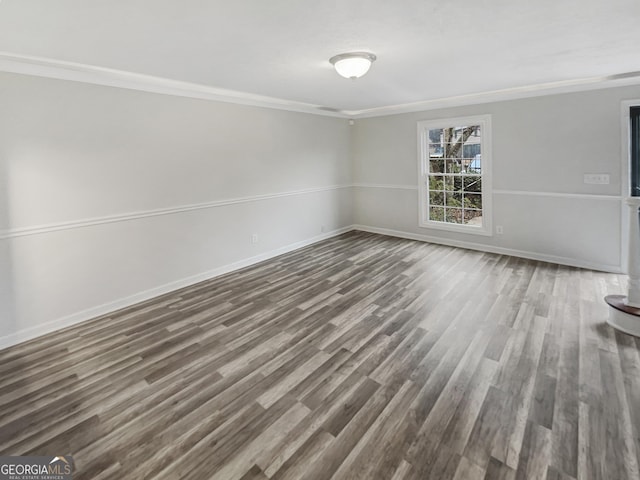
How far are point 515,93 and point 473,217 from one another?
1.93 meters

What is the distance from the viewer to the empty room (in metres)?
1.92

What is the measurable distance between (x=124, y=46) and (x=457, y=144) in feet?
16.0

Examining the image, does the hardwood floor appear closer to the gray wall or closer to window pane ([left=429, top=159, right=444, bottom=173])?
the gray wall

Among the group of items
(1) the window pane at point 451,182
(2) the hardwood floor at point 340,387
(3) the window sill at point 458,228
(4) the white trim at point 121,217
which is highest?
(1) the window pane at point 451,182

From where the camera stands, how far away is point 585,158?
436 centimetres

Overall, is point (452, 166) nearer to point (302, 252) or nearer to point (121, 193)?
point (302, 252)

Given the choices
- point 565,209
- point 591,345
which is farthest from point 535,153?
point 591,345

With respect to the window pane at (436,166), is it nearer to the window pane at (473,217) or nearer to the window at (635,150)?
the window pane at (473,217)

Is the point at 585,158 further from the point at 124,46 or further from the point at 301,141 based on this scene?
the point at 124,46

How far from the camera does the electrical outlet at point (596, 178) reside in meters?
4.25

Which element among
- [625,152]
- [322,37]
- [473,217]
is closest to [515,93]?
[625,152]

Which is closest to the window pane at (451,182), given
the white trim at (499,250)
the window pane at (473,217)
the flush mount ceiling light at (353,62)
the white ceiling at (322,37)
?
the window pane at (473,217)

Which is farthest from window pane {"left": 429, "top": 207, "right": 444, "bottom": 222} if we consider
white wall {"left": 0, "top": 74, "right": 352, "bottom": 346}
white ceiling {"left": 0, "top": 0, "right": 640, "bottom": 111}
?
white wall {"left": 0, "top": 74, "right": 352, "bottom": 346}

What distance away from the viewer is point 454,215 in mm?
5848
